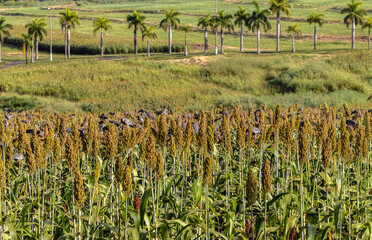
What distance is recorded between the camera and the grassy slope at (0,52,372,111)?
35.2 meters

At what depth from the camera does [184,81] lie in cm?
4341

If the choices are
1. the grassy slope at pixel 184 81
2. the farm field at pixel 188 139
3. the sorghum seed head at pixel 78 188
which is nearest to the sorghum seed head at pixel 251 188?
the farm field at pixel 188 139

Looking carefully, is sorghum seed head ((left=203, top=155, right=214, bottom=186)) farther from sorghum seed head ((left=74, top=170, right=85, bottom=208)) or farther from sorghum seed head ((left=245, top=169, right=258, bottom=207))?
sorghum seed head ((left=74, top=170, right=85, bottom=208))

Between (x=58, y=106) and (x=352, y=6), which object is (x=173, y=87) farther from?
(x=352, y=6)

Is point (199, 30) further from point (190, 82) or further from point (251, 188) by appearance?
point (251, 188)

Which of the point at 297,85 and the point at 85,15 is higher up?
the point at 85,15

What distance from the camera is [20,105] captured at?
3055 cm

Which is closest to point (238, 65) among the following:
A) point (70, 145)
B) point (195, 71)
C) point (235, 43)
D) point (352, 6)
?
point (195, 71)

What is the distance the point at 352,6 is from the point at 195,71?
30127mm

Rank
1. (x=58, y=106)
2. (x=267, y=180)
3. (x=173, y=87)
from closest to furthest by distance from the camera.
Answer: (x=267, y=180) < (x=58, y=106) < (x=173, y=87)

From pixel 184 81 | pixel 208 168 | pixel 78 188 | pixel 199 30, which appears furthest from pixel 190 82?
pixel 199 30

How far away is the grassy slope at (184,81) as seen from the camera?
35.2 m

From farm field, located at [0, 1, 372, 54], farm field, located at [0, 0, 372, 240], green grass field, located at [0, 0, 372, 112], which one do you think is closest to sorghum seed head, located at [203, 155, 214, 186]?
farm field, located at [0, 0, 372, 240]

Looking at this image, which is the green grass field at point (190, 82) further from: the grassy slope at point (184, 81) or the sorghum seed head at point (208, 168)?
the sorghum seed head at point (208, 168)
